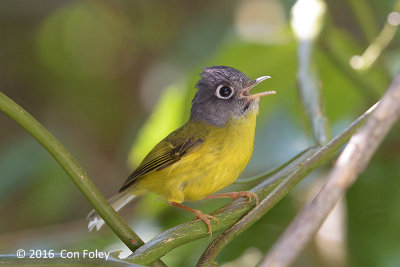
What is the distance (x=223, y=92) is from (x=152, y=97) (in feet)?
7.01

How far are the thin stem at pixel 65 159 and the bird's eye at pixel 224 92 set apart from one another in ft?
2.69

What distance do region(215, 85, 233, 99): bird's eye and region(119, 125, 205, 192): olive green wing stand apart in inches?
7.2

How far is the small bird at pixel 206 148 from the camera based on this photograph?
1.74m

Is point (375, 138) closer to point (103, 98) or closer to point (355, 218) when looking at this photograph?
point (355, 218)

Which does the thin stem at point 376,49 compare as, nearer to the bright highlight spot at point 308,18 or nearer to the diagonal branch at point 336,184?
the bright highlight spot at point 308,18

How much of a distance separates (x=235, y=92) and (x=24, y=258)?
1009 mm

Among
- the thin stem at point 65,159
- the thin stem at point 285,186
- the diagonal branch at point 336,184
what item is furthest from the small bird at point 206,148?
the diagonal branch at point 336,184

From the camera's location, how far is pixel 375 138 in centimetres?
59

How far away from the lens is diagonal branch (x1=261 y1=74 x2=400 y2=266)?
527 millimetres

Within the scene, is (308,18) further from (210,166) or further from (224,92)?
(210,166)

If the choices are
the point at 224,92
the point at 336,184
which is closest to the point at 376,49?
the point at 224,92

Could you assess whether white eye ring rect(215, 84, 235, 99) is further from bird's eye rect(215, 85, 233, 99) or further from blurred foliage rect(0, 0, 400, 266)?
blurred foliage rect(0, 0, 400, 266)

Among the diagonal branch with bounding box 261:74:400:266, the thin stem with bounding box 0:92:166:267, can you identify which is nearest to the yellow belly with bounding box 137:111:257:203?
the thin stem with bounding box 0:92:166:267

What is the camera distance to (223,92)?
1.80 m
